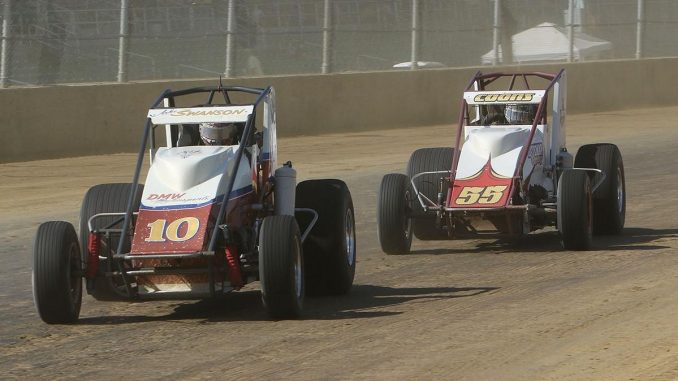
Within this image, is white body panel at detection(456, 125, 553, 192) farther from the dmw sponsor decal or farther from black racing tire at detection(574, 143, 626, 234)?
the dmw sponsor decal

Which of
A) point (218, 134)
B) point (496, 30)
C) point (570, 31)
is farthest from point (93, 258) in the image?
point (570, 31)

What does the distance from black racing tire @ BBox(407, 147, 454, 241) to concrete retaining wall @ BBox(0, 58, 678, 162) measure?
26.1 feet

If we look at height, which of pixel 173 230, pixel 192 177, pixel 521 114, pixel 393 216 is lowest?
pixel 393 216

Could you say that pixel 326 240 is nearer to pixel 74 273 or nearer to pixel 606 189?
pixel 74 273

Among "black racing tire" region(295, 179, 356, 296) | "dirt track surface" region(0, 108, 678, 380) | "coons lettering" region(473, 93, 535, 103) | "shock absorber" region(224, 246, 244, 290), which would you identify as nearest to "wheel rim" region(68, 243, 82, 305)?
"dirt track surface" region(0, 108, 678, 380)

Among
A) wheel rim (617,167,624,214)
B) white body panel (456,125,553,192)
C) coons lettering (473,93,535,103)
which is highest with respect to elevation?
coons lettering (473,93,535,103)

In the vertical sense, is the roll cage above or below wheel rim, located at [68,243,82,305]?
above

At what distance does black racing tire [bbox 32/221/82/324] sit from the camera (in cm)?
850

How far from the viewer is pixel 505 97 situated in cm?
1260

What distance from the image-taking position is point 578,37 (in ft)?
96.4

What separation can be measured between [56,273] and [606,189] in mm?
6037

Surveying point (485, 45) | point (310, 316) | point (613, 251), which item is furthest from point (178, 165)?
point (485, 45)

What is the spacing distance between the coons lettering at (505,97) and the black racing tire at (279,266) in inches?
169

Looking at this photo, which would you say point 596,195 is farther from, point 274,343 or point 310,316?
point 274,343
